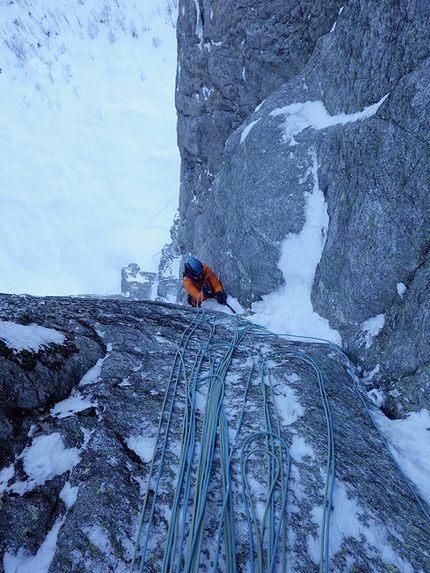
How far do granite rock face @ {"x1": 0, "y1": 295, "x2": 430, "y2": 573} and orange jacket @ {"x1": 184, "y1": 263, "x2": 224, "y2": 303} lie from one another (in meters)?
2.53

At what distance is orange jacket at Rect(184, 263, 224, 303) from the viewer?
6.16 meters

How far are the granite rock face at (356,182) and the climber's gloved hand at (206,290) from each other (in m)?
0.46

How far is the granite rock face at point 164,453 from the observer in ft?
6.09

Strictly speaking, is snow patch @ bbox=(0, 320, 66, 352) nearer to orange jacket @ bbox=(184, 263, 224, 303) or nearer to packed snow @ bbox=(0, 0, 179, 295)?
orange jacket @ bbox=(184, 263, 224, 303)

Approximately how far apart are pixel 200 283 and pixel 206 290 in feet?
0.58

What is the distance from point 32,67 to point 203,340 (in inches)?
883

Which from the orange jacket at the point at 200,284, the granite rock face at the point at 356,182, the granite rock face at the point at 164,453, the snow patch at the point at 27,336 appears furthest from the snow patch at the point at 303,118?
the snow patch at the point at 27,336

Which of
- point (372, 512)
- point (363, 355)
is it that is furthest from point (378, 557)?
point (363, 355)

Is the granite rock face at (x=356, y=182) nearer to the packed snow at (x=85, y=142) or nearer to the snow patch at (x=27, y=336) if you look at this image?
the snow patch at (x=27, y=336)

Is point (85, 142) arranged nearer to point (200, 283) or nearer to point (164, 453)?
point (200, 283)

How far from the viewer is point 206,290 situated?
6.29m

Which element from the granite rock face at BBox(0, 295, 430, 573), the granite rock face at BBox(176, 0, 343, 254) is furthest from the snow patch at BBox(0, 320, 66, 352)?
the granite rock face at BBox(176, 0, 343, 254)

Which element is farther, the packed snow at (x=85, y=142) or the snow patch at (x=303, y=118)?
the packed snow at (x=85, y=142)

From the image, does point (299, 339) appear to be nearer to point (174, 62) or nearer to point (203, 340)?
point (203, 340)
